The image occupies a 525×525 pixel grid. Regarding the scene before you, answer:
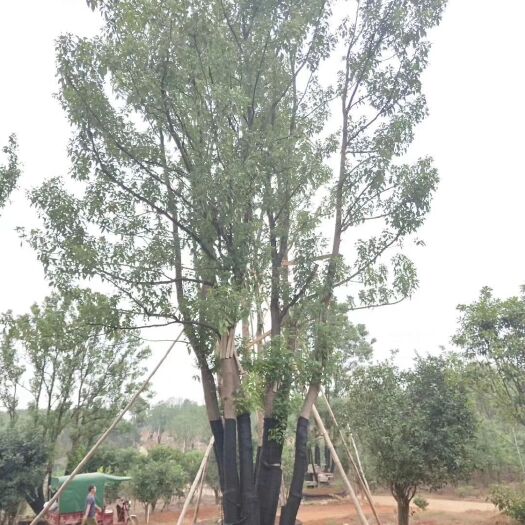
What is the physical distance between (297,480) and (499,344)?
17.3 feet

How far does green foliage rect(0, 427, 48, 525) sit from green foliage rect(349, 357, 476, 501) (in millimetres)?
7325

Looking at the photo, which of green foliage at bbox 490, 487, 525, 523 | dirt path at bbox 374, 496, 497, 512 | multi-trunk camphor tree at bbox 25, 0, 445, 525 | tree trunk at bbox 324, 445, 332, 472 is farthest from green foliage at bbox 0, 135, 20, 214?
tree trunk at bbox 324, 445, 332, 472

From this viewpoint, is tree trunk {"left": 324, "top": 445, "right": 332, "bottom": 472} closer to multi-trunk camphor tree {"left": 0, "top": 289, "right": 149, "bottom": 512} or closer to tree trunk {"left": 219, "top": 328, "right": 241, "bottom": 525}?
multi-trunk camphor tree {"left": 0, "top": 289, "right": 149, "bottom": 512}

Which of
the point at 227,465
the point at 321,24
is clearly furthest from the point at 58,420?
the point at 321,24

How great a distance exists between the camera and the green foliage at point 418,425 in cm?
1011

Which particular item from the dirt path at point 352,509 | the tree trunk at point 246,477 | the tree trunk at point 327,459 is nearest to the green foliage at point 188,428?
the tree trunk at point 327,459

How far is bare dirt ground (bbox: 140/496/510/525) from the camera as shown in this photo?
572 inches

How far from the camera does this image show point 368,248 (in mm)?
7152

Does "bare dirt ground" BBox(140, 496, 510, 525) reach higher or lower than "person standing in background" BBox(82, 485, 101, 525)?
lower

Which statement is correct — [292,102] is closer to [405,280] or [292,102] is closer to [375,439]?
[405,280]

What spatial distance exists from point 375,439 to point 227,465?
527 centimetres

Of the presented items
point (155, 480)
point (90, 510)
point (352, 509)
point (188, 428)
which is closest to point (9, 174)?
point (90, 510)

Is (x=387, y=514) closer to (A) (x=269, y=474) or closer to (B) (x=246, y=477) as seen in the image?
(A) (x=269, y=474)

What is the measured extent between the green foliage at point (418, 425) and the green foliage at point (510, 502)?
2311mm
